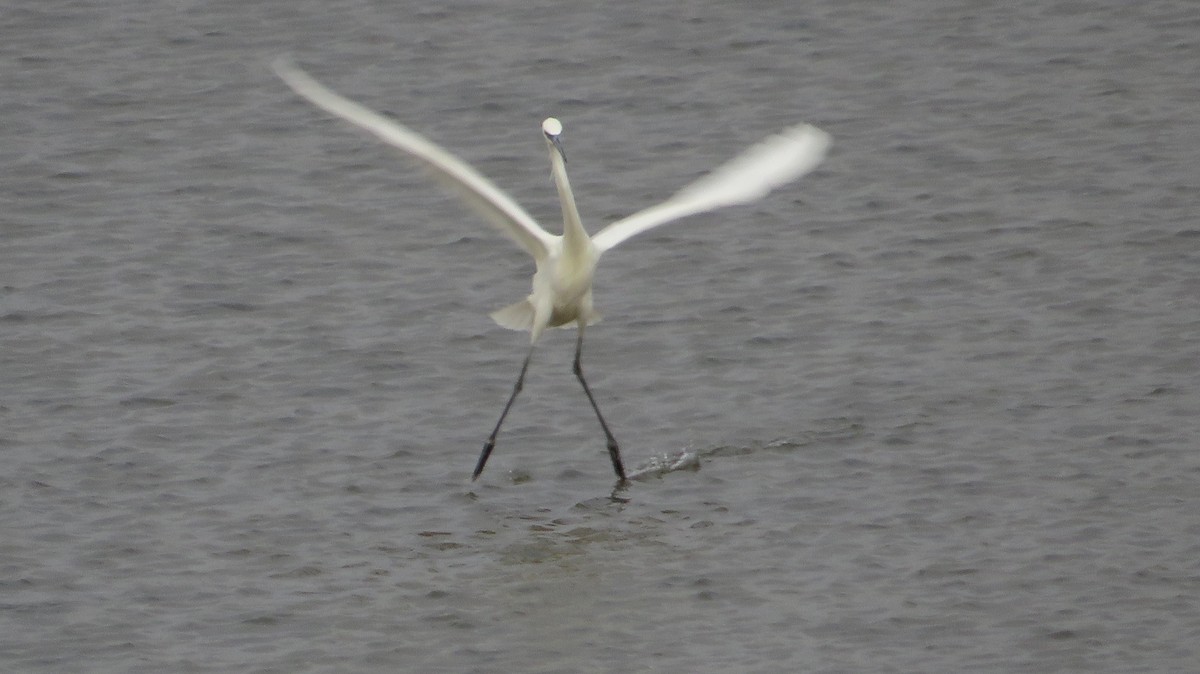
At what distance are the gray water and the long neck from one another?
109cm

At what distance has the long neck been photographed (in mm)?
8688

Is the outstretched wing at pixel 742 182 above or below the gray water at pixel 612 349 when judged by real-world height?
above

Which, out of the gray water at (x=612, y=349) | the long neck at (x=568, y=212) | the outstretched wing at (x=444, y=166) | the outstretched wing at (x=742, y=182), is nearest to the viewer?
the gray water at (x=612, y=349)

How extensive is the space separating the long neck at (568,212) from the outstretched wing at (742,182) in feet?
0.47

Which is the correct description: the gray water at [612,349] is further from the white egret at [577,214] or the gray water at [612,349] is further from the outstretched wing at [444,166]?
the outstretched wing at [444,166]

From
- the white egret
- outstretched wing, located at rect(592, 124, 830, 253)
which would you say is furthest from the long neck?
outstretched wing, located at rect(592, 124, 830, 253)

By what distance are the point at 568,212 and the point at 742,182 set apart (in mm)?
865

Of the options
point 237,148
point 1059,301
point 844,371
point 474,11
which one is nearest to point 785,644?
point 844,371

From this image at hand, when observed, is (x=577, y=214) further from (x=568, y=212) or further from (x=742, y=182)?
(x=742, y=182)

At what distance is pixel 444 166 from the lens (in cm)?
841

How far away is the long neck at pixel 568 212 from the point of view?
8688mm

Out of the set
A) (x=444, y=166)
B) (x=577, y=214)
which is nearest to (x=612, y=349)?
(x=577, y=214)

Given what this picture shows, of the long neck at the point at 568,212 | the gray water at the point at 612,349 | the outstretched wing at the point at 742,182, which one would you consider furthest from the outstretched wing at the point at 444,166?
the gray water at the point at 612,349

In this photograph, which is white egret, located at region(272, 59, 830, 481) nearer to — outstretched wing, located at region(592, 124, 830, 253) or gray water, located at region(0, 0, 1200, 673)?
outstretched wing, located at region(592, 124, 830, 253)
